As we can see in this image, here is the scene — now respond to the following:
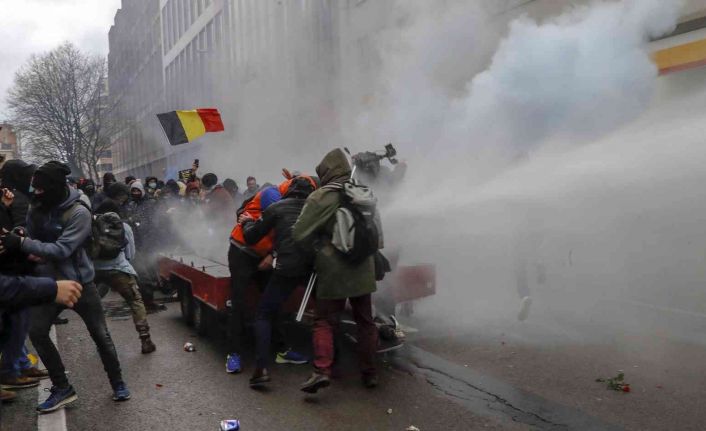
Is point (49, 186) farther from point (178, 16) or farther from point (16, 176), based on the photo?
point (178, 16)

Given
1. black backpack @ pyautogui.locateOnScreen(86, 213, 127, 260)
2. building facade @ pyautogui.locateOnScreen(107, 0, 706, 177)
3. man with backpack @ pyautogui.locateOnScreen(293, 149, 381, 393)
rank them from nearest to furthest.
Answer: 1. man with backpack @ pyautogui.locateOnScreen(293, 149, 381, 393)
2. black backpack @ pyautogui.locateOnScreen(86, 213, 127, 260)
3. building facade @ pyautogui.locateOnScreen(107, 0, 706, 177)

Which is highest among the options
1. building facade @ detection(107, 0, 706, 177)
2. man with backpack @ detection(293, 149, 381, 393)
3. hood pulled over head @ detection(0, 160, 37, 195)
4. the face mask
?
building facade @ detection(107, 0, 706, 177)

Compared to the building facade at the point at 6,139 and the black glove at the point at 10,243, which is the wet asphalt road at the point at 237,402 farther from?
the building facade at the point at 6,139

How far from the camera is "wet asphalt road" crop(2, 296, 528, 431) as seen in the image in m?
3.94

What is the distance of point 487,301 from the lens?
7492mm

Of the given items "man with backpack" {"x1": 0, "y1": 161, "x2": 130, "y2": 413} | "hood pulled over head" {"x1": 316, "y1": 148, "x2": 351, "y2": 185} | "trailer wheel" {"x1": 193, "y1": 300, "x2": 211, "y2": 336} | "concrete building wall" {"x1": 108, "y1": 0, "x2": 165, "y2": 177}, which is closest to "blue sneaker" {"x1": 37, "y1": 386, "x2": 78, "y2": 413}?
"man with backpack" {"x1": 0, "y1": 161, "x2": 130, "y2": 413}

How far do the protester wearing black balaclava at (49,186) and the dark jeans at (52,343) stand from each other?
23.6 inches

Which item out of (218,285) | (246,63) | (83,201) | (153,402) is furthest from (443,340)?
(246,63)

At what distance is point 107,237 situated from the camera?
5402 mm

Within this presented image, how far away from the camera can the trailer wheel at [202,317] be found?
20.5 ft

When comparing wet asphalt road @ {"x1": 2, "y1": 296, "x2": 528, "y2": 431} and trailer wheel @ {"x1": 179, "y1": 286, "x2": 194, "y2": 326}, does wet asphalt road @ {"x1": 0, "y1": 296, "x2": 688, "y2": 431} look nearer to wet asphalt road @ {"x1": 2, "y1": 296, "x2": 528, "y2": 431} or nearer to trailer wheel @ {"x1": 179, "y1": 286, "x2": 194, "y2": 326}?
wet asphalt road @ {"x1": 2, "y1": 296, "x2": 528, "y2": 431}

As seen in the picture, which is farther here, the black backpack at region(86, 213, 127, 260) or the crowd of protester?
the black backpack at region(86, 213, 127, 260)

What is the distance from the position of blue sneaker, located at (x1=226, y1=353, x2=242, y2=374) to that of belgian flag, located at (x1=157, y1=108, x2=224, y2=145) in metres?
9.80

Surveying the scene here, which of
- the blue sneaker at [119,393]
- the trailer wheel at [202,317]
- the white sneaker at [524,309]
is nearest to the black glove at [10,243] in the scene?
the blue sneaker at [119,393]
